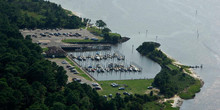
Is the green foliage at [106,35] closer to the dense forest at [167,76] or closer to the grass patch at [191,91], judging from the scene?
the dense forest at [167,76]

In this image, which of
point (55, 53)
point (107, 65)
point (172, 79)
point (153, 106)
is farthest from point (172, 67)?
point (55, 53)

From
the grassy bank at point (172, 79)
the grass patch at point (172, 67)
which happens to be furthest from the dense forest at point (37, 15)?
the grass patch at point (172, 67)

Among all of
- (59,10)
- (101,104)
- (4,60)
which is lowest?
(101,104)

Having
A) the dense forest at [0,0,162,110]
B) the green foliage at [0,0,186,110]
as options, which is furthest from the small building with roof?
the green foliage at [0,0,186,110]

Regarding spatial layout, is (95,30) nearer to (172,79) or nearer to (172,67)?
(172,67)

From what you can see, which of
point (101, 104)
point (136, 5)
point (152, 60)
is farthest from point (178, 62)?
point (136, 5)

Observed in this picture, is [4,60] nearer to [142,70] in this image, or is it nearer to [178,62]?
[142,70]
